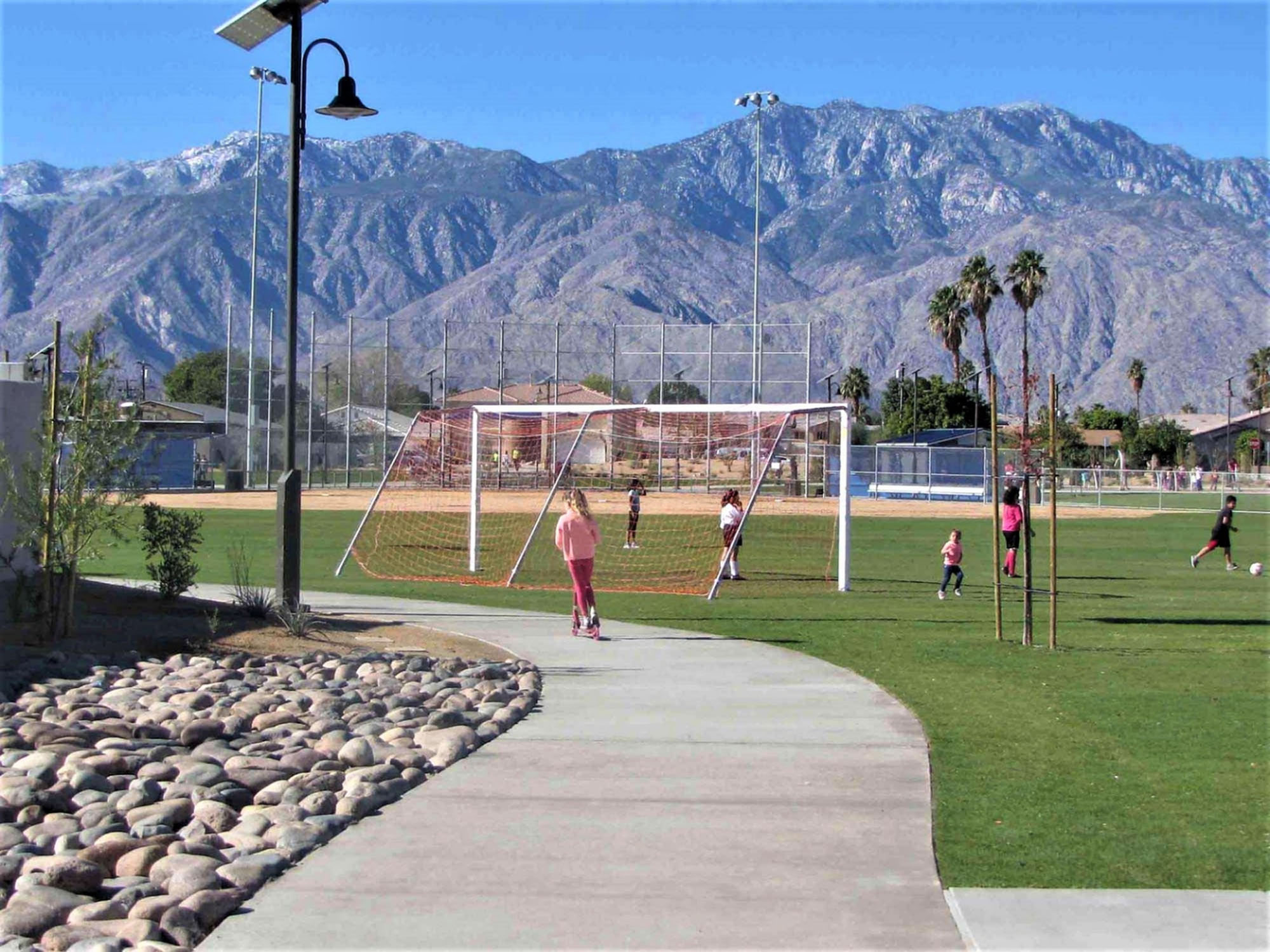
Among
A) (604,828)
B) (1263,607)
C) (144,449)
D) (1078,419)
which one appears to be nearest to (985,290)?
(1078,419)

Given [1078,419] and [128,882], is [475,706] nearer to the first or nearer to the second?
[128,882]

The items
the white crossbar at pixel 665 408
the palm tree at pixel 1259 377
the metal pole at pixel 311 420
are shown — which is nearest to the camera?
the white crossbar at pixel 665 408

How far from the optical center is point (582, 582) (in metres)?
15.9

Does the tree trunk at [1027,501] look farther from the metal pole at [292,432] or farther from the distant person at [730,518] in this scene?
the distant person at [730,518]

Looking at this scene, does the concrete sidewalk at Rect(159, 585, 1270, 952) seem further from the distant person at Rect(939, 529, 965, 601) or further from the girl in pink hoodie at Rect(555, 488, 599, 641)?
the distant person at Rect(939, 529, 965, 601)

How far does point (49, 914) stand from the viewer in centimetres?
632

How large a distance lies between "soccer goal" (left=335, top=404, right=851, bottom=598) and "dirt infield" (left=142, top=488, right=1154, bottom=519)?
22 cm

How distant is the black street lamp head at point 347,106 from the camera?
15547 mm

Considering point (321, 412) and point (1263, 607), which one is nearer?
point (1263, 607)

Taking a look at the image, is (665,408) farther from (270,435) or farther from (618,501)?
(270,435)

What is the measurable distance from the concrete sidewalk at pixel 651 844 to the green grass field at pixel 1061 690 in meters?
0.42

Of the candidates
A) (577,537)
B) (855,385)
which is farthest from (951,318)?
(577,537)

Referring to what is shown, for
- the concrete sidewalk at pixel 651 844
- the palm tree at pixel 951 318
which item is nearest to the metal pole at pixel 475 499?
the concrete sidewalk at pixel 651 844

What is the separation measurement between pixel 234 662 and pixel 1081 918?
8.79 metres
